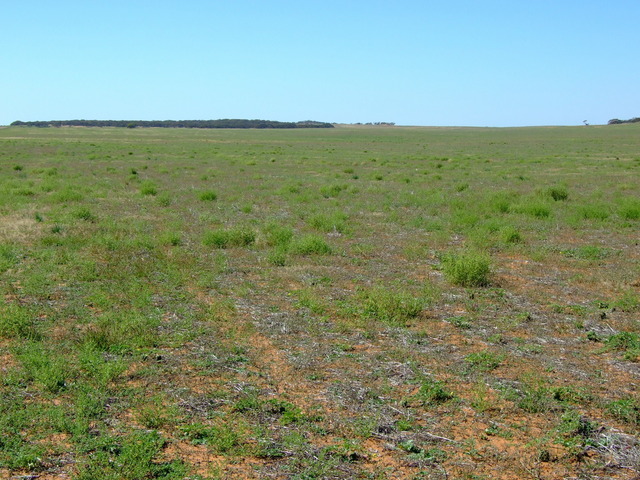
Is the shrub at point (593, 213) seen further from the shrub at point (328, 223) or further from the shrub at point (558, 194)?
the shrub at point (328, 223)

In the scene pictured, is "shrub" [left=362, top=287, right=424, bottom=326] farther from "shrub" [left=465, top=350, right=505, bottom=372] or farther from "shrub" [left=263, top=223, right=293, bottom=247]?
"shrub" [left=263, top=223, right=293, bottom=247]

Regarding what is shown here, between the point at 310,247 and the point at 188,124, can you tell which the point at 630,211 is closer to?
the point at 310,247

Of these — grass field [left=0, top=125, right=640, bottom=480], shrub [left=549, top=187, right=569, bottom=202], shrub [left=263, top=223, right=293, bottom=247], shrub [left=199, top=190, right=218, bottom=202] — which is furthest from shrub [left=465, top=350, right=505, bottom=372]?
shrub [left=549, top=187, right=569, bottom=202]

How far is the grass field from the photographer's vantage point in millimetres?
4668

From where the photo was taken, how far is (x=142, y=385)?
19.1ft

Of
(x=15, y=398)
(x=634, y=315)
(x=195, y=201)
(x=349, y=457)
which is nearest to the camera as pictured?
(x=349, y=457)

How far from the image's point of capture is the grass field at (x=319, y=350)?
4668 mm

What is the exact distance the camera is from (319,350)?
682 cm

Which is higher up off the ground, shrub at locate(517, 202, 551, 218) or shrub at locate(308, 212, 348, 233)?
shrub at locate(517, 202, 551, 218)

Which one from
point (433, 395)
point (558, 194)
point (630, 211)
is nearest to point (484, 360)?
point (433, 395)

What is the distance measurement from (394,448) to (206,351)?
2717 millimetres

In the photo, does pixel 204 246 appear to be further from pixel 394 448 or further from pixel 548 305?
pixel 394 448

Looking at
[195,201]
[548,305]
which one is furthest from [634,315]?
[195,201]

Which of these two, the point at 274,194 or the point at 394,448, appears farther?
the point at 274,194
